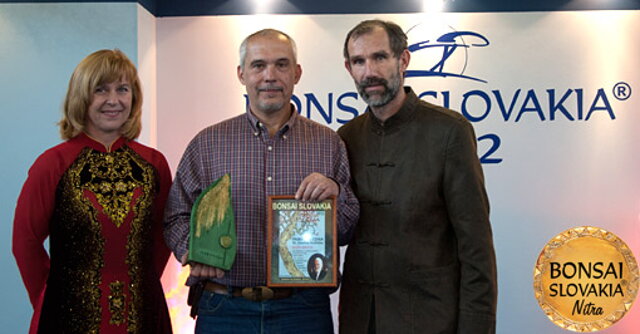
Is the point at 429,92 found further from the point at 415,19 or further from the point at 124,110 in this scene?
the point at 124,110

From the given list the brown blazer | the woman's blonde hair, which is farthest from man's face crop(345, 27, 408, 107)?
the woman's blonde hair

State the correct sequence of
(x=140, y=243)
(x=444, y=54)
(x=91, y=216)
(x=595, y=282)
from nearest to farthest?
(x=91, y=216) → (x=140, y=243) → (x=595, y=282) → (x=444, y=54)

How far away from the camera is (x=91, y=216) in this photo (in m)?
2.64

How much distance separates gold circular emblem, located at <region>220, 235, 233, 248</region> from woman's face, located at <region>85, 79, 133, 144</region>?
71 centimetres

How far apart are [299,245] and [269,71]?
694mm

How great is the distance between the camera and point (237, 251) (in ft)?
8.55

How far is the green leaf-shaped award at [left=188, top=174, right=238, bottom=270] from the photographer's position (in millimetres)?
2408

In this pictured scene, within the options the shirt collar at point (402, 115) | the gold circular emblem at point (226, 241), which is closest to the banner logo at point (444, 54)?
the shirt collar at point (402, 115)

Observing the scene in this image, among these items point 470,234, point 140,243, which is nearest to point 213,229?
point 140,243

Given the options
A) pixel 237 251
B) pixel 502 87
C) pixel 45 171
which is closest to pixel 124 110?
pixel 45 171

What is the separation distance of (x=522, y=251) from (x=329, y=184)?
11.1 ft

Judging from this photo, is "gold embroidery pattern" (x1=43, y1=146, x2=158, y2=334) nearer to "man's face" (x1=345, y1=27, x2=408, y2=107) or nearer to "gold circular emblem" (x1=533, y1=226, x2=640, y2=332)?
"man's face" (x1=345, y1=27, x2=408, y2=107)

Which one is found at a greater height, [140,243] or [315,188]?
[315,188]

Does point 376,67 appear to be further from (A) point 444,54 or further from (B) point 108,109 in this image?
(A) point 444,54
